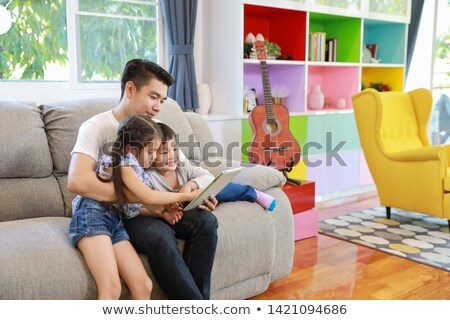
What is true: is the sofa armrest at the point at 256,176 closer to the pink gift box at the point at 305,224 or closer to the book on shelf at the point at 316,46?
the pink gift box at the point at 305,224

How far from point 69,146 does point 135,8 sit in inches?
56.7

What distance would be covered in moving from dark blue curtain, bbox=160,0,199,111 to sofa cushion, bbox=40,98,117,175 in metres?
1.04

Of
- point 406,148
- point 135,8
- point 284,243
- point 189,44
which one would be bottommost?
point 284,243

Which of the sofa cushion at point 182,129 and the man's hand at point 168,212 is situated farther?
the sofa cushion at point 182,129

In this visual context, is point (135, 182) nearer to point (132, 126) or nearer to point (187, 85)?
point (132, 126)

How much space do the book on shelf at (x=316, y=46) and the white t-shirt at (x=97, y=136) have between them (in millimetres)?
2396

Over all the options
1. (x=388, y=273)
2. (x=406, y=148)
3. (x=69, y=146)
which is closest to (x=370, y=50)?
(x=406, y=148)

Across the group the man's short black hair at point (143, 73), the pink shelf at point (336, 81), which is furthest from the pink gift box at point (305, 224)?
the pink shelf at point (336, 81)

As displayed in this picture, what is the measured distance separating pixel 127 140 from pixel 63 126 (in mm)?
616

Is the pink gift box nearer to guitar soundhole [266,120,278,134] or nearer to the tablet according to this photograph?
guitar soundhole [266,120,278,134]

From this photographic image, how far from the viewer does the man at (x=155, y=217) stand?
65.6 inches

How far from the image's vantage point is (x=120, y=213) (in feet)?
5.86

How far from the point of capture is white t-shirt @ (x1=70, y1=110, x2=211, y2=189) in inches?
71.4

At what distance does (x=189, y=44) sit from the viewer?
3.26m
